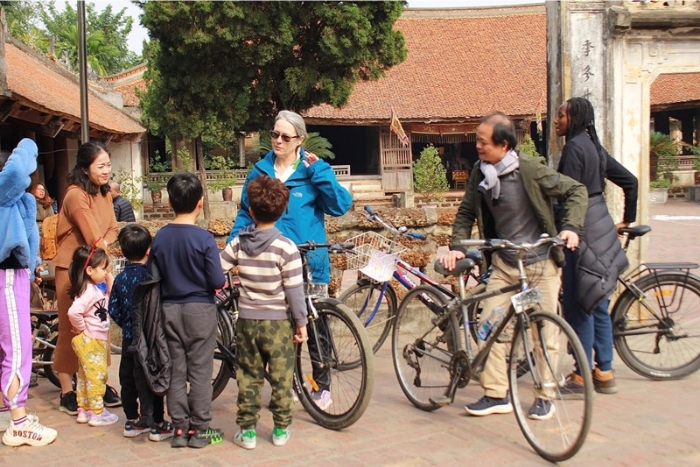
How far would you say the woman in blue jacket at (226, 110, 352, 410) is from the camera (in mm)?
4738

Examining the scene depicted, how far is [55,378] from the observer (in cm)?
555

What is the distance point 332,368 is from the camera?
4562mm

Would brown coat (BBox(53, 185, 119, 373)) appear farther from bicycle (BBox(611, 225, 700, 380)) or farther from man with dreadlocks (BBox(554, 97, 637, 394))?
bicycle (BBox(611, 225, 700, 380))

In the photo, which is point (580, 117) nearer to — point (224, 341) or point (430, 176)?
point (224, 341)

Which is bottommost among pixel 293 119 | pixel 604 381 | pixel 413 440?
pixel 413 440

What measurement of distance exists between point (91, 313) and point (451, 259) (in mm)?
2263

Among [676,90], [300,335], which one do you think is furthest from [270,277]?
[676,90]

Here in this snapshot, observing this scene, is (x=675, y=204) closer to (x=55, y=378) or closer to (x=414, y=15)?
(x=414, y=15)

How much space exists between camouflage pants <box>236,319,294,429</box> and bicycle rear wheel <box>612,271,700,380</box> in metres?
2.52

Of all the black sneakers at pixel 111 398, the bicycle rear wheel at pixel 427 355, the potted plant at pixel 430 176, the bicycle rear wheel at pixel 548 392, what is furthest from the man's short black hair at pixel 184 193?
the potted plant at pixel 430 176

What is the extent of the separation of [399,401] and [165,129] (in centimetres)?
2162

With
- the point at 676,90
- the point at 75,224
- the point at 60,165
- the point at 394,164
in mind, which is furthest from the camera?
the point at 394,164

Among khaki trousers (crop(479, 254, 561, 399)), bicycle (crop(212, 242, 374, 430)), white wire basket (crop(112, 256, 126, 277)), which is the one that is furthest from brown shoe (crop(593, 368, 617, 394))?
white wire basket (crop(112, 256, 126, 277))

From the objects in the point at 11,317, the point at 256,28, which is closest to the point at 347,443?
the point at 11,317
